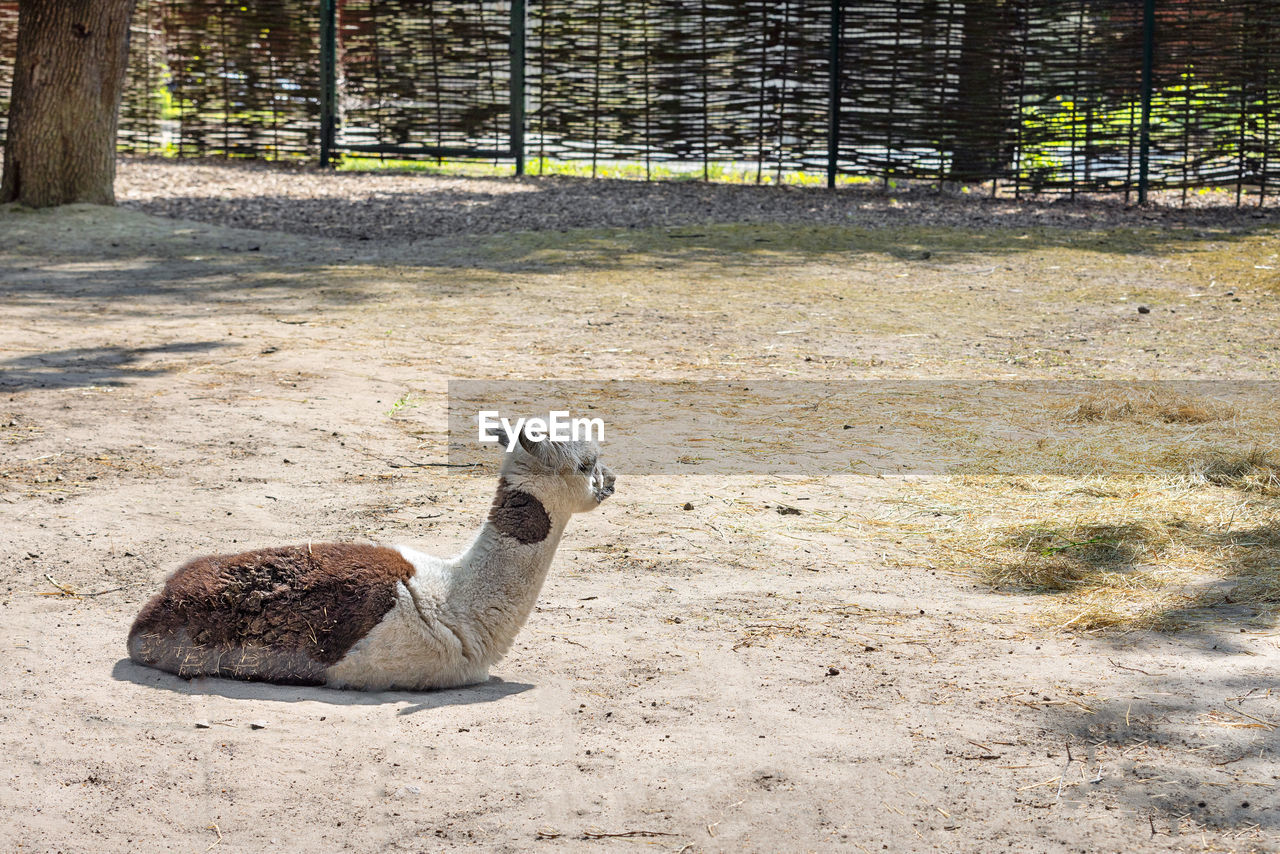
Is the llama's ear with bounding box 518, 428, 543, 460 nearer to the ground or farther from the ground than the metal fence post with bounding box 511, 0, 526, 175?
nearer to the ground

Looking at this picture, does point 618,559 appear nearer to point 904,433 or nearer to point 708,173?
point 904,433

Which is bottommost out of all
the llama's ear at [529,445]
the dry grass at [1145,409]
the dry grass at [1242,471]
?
the dry grass at [1242,471]

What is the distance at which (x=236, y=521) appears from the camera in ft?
16.9

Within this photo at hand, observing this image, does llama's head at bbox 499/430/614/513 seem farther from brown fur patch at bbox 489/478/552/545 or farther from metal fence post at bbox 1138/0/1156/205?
metal fence post at bbox 1138/0/1156/205

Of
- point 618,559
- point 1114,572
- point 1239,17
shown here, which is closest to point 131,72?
point 1239,17

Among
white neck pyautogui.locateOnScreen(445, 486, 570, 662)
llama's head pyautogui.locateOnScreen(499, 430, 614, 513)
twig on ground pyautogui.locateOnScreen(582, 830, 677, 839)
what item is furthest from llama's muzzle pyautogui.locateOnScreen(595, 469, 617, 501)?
twig on ground pyautogui.locateOnScreen(582, 830, 677, 839)

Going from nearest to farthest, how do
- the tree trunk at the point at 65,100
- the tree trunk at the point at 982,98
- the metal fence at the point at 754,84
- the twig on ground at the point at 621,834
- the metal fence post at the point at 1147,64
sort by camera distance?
the twig on ground at the point at 621,834
the tree trunk at the point at 65,100
the metal fence post at the point at 1147,64
the metal fence at the point at 754,84
the tree trunk at the point at 982,98

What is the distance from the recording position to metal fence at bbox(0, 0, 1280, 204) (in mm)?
14141

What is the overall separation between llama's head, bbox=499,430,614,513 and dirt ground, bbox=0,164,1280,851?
56cm

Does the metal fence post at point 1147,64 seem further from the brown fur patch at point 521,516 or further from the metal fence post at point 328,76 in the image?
the brown fur patch at point 521,516

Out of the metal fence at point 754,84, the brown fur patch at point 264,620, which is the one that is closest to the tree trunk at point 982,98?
the metal fence at point 754,84

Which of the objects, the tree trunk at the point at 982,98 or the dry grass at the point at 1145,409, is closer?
the dry grass at the point at 1145,409

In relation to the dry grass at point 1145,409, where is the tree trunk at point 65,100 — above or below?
above

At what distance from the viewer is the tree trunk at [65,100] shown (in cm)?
1180
